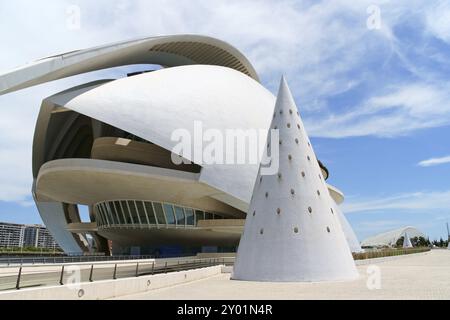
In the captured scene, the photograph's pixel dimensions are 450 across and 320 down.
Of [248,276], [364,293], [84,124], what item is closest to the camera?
[364,293]

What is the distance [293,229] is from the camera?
46.6 feet

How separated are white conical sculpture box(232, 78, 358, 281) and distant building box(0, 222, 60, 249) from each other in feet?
383

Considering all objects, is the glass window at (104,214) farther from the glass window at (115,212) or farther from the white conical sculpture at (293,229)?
the white conical sculpture at (293,229)

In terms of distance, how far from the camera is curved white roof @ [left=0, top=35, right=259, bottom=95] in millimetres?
26345

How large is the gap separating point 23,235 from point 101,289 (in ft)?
414

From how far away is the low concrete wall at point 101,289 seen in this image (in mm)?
7984

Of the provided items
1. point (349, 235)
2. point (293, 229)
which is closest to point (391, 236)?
point (349, 235)

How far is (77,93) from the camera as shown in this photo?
29000mm

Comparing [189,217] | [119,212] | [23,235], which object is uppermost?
[23,235]

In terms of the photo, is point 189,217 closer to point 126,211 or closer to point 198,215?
point 198,215

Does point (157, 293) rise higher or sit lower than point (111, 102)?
lower
